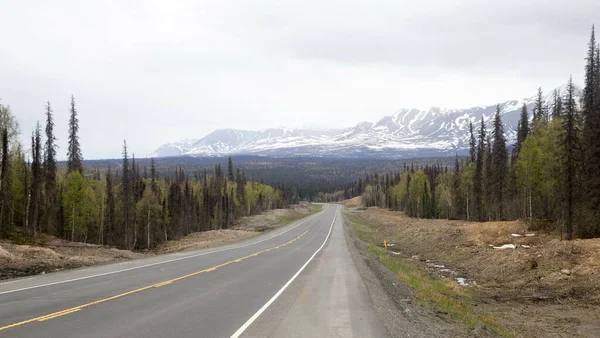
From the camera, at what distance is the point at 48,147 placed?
5881 cm

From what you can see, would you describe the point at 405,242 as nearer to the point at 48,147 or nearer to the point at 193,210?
the point at 48,147

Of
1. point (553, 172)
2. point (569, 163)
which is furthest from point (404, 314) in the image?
point (553, 172)

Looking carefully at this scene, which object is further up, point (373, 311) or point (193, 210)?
point (373, 311)

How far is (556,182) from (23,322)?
43.9m

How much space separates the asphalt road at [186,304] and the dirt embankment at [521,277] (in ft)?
17.0

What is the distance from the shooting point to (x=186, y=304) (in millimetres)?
12266

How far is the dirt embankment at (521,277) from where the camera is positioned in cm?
1469

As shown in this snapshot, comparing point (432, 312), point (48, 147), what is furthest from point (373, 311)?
point (48, 147)

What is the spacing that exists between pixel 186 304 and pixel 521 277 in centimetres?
1853

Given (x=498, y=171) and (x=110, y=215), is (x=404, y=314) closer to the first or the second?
(x=498, y=171)

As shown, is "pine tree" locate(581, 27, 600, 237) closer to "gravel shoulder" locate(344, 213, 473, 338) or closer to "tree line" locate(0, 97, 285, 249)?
"gravel shoulder" locate(344, 213, 473, 338)

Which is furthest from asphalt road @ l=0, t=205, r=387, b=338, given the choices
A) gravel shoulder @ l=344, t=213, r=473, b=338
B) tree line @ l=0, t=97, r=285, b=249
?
tree line @ l=0, t=97, r=285, b=249

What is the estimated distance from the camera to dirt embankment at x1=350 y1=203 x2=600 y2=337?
1469 centimetres

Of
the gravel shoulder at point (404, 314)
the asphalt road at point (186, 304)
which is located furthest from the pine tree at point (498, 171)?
the asphalt road at point (186, 304)
